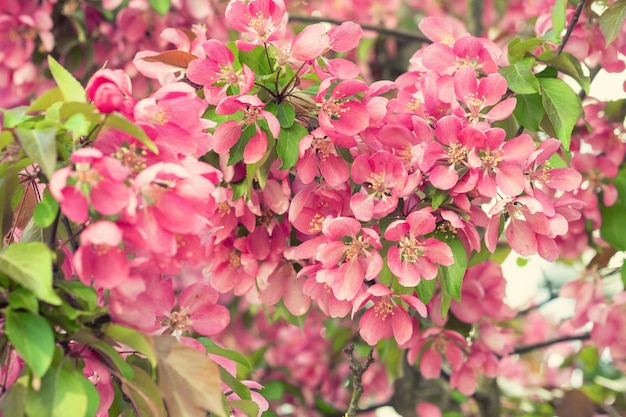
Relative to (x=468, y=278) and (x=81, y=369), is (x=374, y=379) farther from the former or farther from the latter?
(x=81, y=369)

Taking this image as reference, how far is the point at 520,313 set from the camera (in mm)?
2152

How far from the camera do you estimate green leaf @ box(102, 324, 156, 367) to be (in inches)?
32.2

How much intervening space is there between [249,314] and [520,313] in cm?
87

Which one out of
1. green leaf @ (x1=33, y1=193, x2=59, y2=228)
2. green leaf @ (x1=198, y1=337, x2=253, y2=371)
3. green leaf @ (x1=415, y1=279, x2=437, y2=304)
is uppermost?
green leaf @ (x1=33, y1=193, x2=59, y2=228)

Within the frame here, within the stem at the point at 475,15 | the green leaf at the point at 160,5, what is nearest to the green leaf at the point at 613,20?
the green leaf at the point at 160,5

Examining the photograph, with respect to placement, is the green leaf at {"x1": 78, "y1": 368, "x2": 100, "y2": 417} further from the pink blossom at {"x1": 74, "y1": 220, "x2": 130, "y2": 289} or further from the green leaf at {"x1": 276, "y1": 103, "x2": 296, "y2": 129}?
the green leaf at {"x1": 276, "y1": 103, "x2": 296, "y2": 129}

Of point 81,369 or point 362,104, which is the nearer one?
point 81,369

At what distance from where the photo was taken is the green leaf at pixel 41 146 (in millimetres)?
776

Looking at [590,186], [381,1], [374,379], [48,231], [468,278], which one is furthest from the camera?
[381,1]

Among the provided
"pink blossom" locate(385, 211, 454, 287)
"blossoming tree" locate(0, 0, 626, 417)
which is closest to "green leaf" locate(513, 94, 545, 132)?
"blossoming tree" locate(0, 0, 626, 417)

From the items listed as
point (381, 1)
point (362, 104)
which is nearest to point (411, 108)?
point (362, 104)

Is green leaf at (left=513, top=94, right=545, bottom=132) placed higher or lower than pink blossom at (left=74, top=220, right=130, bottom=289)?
lower

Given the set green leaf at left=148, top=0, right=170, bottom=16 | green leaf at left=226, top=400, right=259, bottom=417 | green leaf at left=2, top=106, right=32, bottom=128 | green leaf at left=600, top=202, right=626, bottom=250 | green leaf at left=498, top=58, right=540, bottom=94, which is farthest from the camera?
green leaf at left=148, top=0, right=170, bottom=16

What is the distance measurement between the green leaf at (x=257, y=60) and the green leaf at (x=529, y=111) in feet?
1.17
